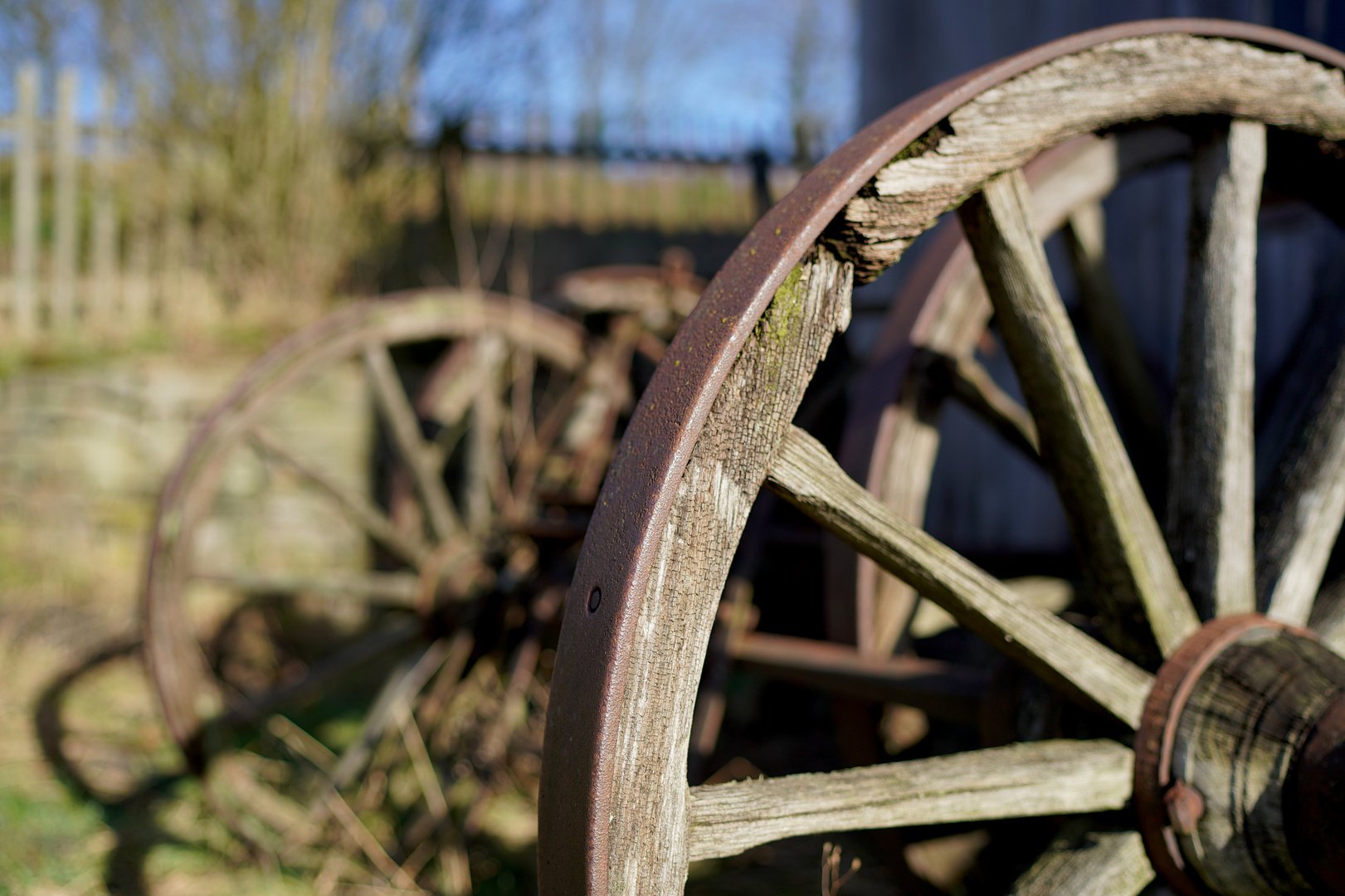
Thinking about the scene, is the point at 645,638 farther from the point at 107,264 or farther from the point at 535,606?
the point at 107,264

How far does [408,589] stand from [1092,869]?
73.9 inches

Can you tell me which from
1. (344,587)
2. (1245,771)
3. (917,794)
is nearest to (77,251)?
(344,587)

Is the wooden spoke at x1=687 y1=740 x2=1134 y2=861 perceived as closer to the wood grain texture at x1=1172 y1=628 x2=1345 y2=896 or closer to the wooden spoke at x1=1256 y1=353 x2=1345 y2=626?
the wood grain texture at x1=1172 y1=628 x2=1345 y2=896

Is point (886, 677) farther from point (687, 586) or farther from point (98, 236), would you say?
point (98, 236)

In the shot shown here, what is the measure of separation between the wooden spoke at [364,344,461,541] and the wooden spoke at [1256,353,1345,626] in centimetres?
205

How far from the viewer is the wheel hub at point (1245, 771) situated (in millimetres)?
1308

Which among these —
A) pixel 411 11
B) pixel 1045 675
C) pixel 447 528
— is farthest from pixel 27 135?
pixel 1045 675

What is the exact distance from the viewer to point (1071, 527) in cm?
149

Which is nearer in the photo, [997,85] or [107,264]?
[997,85]

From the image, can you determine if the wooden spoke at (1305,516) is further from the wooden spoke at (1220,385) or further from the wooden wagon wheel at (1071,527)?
the wooden spoke at (1220,385)

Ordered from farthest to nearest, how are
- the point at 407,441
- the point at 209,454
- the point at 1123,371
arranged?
the point at 407,441 → the point at 1123,371 → the point at 209,454

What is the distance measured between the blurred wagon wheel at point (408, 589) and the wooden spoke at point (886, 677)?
70 cm

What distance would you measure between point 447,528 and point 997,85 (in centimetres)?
206

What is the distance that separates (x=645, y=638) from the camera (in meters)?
0.99
